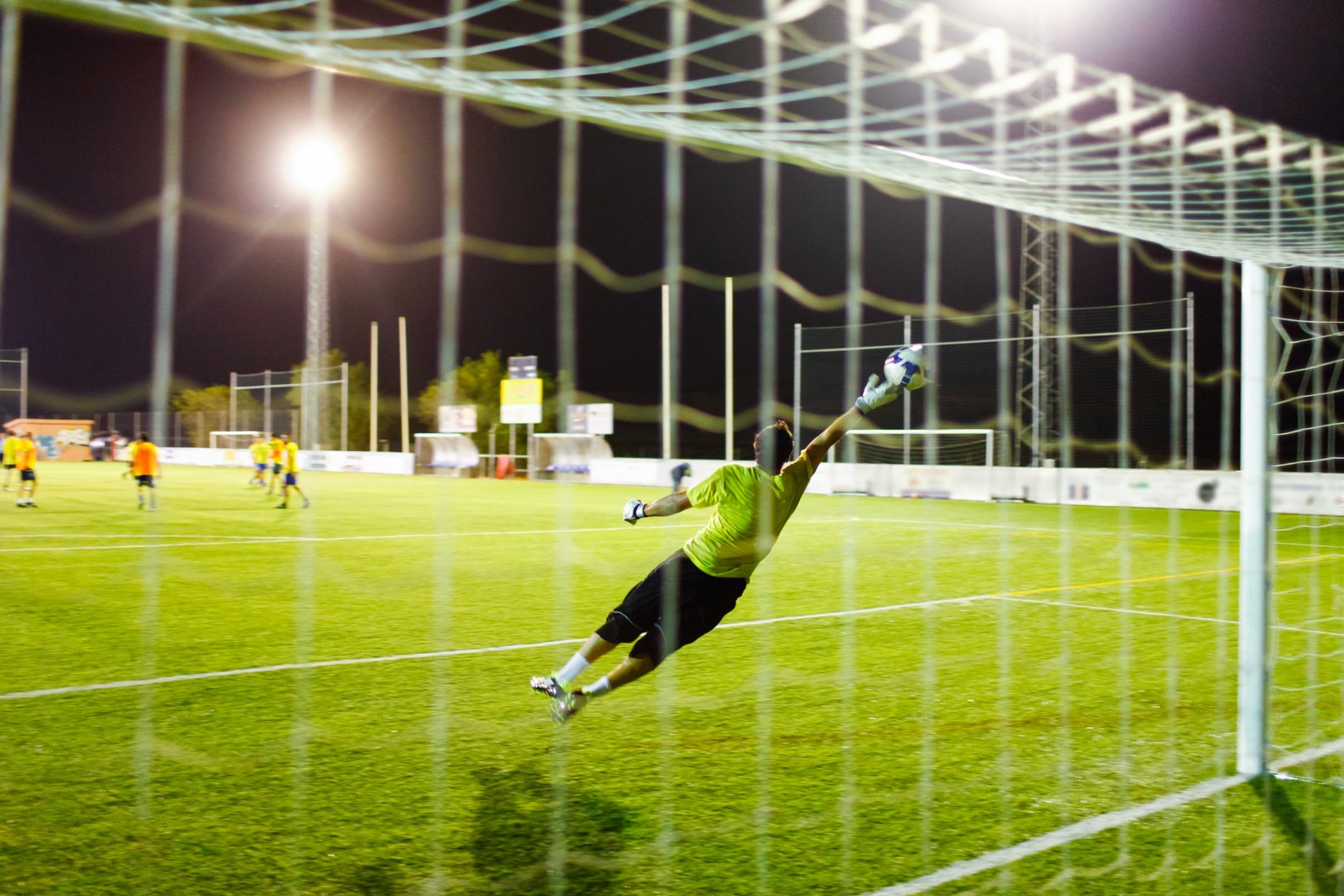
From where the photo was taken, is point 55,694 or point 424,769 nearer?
point 424,769

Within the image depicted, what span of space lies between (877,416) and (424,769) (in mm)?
24142

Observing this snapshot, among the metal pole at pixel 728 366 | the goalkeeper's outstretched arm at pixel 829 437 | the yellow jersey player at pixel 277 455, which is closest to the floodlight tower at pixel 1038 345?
the metal pole at pixel 728 366

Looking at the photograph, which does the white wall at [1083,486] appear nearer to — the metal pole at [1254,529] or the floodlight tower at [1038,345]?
the floodlight tower at [1038,345]

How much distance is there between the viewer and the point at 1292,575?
40.9ft

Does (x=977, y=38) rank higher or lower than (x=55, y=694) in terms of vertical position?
higher

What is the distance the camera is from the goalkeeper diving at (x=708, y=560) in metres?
5.19

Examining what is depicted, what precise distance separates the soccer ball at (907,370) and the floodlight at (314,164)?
2.67 metres

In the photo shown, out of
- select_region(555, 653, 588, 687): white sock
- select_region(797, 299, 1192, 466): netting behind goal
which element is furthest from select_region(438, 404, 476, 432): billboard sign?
select_region(555, 653, 588, 687): white sock

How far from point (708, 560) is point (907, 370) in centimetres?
139

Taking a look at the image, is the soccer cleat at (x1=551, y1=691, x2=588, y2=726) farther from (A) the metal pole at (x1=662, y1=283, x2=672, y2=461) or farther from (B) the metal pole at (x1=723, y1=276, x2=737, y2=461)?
(B) the metal pole at (x1=723, y1=276, x2=737, y2=461)

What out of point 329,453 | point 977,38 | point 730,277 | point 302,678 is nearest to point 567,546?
point 302,678

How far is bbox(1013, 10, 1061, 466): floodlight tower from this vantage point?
2381cm

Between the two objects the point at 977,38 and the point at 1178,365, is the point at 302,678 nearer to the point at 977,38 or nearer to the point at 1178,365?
the point at 977,38

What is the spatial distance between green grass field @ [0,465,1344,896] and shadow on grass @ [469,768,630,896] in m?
0.02
